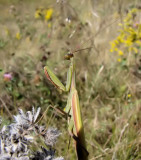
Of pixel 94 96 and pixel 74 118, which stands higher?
pixel 74 118

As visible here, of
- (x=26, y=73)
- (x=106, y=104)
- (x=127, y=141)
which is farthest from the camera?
(x=26, y=73)

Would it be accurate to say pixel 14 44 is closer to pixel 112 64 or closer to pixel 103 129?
pixel 112 64

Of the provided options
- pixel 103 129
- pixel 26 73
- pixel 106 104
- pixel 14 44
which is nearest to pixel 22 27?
pixel 14 44

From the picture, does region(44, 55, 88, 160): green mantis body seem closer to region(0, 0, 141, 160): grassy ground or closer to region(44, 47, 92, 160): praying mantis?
region(44, 47, 92, 160): praying mantis

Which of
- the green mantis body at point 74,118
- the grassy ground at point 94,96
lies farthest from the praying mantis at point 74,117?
the grassy ground at point 94,96

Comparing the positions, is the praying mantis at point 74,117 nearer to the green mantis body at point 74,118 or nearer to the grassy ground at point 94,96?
the green mantis body at point 74,118

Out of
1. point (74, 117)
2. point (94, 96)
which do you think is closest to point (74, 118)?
point (74, 117)

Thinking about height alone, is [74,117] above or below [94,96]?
above

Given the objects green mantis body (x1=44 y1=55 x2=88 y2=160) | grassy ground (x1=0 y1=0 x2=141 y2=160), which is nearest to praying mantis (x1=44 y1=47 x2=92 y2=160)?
green mantis body (x1=44 y1=55 x2=88 y2=160)

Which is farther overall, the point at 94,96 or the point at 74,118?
the point at 94,96

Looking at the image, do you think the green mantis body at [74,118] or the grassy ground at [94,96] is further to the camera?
the grassy ground at [94,96]

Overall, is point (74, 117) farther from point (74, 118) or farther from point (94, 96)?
point (94, 96)
